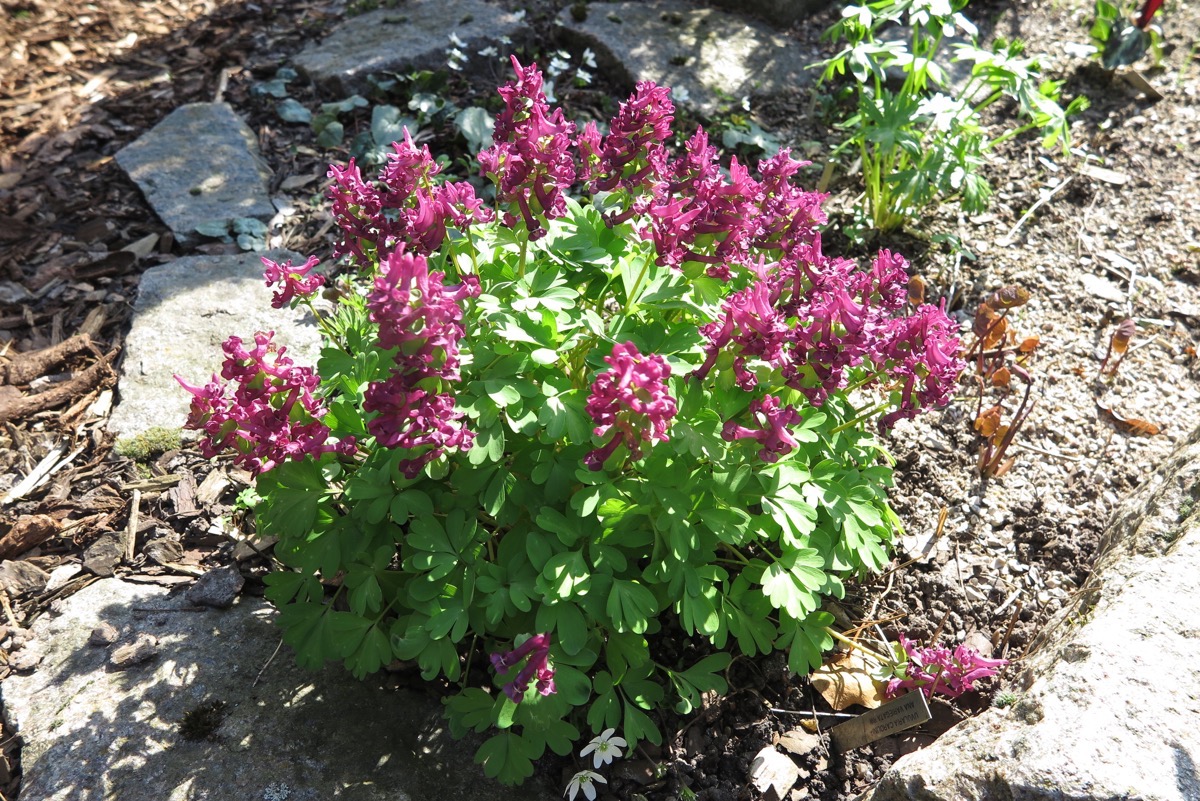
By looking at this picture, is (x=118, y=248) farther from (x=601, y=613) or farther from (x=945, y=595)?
(x=945, y=595)

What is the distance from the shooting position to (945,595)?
350 centimetres

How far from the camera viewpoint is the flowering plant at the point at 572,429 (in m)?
2.43

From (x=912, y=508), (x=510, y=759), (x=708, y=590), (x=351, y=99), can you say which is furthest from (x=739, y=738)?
(x=351, y=99)

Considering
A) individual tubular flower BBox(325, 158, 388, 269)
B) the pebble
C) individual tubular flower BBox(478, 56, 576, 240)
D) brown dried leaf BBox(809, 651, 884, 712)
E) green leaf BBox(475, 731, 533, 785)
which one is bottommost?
the pebble

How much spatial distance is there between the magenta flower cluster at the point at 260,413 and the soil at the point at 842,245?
102 cm

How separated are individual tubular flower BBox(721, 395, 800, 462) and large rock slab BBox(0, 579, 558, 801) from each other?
4.54 feet

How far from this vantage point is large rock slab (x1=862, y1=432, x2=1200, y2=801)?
7.16ft

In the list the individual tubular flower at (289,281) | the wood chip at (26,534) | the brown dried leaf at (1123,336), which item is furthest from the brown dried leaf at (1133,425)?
the wood chip at (26,534)

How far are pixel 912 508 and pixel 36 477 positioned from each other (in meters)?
3.80

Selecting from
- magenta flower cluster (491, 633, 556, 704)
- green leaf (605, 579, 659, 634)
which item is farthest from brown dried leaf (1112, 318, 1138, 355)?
magenta flower cluster (491, 633, 556, 704)

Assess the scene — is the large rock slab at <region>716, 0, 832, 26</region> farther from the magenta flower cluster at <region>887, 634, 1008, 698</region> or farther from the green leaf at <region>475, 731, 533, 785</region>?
the green leaf at <region>475, 731, 533, 785</region>

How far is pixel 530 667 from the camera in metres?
2.38

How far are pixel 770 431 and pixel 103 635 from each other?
245cm

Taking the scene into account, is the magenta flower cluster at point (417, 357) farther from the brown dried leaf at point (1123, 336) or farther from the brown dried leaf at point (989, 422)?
the brown dried leaf at point (1123, 336)
